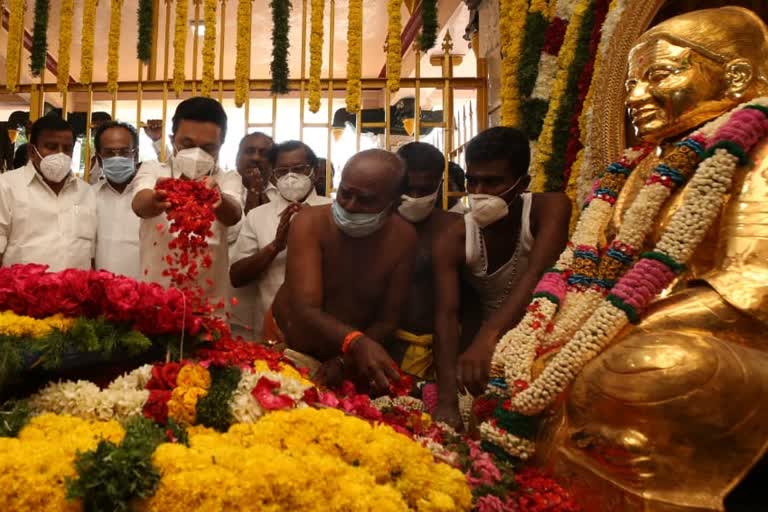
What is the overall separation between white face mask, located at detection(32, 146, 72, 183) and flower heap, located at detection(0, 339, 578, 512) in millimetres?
1997

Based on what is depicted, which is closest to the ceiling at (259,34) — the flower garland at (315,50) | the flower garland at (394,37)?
the flower garland at (394,37)

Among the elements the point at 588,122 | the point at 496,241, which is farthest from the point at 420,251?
the point at 588,122

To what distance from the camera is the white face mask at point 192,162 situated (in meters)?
3.39

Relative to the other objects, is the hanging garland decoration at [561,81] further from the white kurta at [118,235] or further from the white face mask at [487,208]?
the white kurta at [118,235]

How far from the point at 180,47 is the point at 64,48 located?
3.80 ft

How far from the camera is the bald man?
299 cm

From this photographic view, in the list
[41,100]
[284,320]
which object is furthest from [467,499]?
[41,100]

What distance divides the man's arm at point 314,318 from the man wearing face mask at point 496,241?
1.44 ft

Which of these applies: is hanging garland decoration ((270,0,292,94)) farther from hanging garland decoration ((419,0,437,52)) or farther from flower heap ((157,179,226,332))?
flower heap ((157,179,226,332))

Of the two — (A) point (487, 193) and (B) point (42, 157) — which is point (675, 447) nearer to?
(A) point (487, 193)

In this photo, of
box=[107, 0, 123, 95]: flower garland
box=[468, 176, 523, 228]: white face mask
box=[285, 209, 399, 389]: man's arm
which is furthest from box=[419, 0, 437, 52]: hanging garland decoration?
box=[285, 209, 399, 389]: man's arm

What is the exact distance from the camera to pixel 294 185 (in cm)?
389

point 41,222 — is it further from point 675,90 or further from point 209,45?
point 675,90

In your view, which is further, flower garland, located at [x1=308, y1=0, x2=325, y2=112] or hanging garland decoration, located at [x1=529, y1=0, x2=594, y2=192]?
flower garland, located at [x1=308, y1=0, x2=325, y2=112]
